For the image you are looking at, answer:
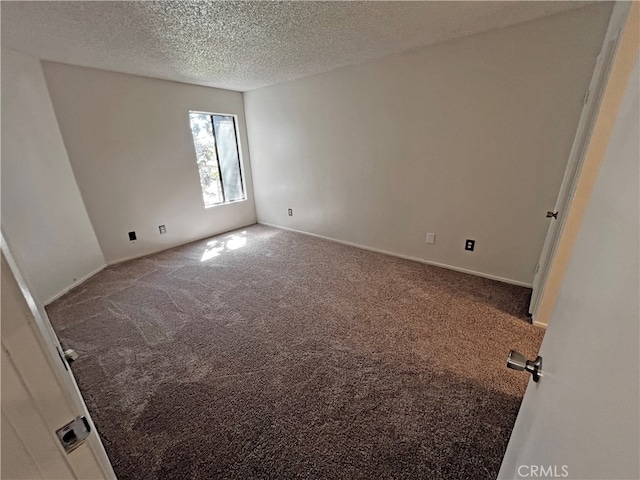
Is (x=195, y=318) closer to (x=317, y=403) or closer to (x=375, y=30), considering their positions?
(x=317, y=403)

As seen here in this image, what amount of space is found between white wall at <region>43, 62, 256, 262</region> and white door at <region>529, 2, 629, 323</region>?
4.03 metres

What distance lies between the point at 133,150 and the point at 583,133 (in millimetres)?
4231

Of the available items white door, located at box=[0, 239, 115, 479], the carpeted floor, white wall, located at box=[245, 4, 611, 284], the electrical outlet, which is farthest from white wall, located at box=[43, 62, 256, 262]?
white door, located at box=[0, 239, 115, 479]

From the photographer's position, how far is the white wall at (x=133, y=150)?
2.79 m

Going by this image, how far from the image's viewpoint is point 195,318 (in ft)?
7.35

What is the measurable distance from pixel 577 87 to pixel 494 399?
2237mm

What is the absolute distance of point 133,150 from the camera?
127 inches

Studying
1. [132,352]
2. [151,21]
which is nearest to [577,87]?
[151,21]

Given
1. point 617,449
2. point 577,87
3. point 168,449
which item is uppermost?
point 577,87

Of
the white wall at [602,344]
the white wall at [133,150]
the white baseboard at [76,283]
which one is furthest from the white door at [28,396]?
the white wall at [133,150]

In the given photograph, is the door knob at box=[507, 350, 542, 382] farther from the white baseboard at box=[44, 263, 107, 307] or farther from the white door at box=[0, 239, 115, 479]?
the white baseboard at box=[44, 263, 107, 307]

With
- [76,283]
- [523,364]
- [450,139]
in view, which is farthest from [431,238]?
[76,283]

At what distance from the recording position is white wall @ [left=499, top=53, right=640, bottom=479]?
1.15 ft

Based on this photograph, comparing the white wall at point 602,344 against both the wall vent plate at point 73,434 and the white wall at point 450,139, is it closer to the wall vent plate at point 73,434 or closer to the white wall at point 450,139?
the wall vent plate at point 73,434
